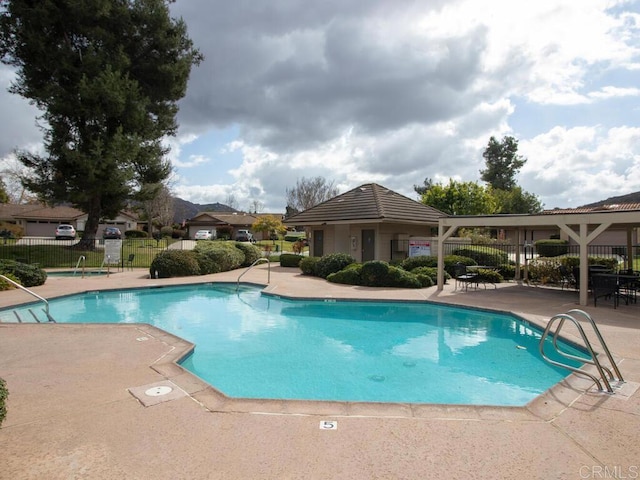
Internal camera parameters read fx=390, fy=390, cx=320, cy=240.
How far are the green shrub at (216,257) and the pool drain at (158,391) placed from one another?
15.5m

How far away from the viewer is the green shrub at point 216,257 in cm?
2017

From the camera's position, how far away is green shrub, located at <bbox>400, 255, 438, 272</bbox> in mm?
18078

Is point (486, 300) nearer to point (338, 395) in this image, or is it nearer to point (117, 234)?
point (338, 395)

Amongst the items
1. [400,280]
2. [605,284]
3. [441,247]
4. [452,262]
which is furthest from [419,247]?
[605,284]

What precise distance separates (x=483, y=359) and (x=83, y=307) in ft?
40.1

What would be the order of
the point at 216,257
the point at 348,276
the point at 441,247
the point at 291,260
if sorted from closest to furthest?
the point at 441,247, the point at 348,276, the point at 216,257, the point at 291,260

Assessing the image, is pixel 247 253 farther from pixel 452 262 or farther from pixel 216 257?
pixel 452 262

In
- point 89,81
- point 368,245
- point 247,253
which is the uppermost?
point 89,81

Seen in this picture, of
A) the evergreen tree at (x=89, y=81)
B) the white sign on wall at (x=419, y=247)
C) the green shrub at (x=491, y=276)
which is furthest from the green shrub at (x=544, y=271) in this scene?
the evergreen tree at (x=89, y=81)

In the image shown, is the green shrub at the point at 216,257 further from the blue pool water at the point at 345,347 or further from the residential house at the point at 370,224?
the blue pool water at the point at 345,347

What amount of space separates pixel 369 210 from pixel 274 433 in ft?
58.6

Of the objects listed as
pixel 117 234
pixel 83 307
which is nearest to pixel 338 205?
pixel 83 307

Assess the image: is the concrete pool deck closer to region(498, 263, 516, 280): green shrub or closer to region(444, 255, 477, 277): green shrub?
region(444, 255, 477, 277): green shrub

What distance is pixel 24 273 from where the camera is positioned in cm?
1542
